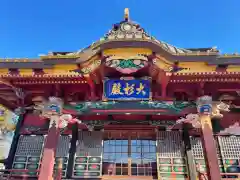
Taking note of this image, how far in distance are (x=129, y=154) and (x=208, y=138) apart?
3222 millimetres

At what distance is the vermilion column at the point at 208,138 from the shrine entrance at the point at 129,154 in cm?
231

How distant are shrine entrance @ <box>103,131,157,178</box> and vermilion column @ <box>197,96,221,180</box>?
2312 mm

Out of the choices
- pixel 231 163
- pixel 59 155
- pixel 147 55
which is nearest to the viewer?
pixel 147 55

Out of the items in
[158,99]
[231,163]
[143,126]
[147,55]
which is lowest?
[231,163]

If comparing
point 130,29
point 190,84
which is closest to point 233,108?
point 190,84

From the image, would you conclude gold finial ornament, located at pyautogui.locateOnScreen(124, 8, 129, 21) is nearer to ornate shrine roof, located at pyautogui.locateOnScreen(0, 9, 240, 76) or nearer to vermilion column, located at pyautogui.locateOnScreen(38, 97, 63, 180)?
ornate shrine roof, located at pyautogui.locateOnScreen(0, 9, 240, 76)

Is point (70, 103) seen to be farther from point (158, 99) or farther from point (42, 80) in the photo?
point (158, 99)

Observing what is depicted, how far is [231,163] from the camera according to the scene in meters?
8.34

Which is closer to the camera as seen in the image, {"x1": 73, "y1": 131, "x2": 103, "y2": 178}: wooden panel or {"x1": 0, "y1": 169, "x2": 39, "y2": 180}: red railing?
{"x1": 0, "y1": 169, "x2": 39, "y2": 180}: red railing

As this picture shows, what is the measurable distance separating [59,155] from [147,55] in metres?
5.21

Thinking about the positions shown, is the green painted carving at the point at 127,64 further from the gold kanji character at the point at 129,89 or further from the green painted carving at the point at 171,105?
the green painted carving at the point at 171,105

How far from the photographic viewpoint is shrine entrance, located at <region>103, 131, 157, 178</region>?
354 inches

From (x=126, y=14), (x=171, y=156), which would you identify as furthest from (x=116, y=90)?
(x=126, y=14)

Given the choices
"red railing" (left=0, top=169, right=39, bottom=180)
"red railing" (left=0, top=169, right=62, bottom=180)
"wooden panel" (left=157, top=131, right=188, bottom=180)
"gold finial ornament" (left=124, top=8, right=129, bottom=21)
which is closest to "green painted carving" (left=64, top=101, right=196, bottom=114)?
"wooden panel" (left=157, top=131, right=188, bottom=180)
